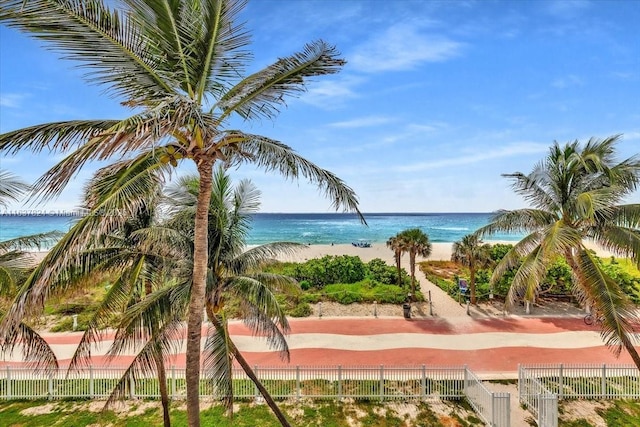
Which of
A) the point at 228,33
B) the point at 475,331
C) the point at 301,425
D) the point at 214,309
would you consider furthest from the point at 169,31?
the point at 475,331

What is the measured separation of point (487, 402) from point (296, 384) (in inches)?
223

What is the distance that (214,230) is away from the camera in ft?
23.3

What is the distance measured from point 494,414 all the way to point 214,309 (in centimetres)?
778

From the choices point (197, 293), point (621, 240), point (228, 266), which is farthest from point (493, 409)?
point (197, 293)

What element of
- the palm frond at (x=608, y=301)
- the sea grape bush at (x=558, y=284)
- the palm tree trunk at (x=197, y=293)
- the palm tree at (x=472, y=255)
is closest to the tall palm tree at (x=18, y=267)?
the palm tree trunk at (x=197, y=293)

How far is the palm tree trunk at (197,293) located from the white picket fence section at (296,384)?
558cm

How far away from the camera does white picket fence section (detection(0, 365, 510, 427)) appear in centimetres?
1023

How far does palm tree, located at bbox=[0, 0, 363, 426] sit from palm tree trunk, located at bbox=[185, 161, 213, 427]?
0.05ft

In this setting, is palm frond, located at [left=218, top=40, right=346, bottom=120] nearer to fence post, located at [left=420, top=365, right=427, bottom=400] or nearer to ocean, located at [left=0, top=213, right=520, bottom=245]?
fence post, located at [left=420, top=365, right=427, bottom=400]

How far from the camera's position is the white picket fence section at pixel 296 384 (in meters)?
10.2

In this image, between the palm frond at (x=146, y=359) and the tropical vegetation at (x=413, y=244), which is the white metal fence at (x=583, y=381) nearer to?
Answer: the tropical vegetation at (x=413, y=244)

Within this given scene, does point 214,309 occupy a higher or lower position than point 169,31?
lower

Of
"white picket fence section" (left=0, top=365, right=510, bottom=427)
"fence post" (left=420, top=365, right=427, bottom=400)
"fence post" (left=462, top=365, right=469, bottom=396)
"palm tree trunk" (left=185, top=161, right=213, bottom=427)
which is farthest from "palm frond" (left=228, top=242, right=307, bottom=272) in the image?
"fence post" (left=462, top=365, right=469, bottom=396)

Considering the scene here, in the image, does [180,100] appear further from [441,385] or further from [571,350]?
[571,350]
